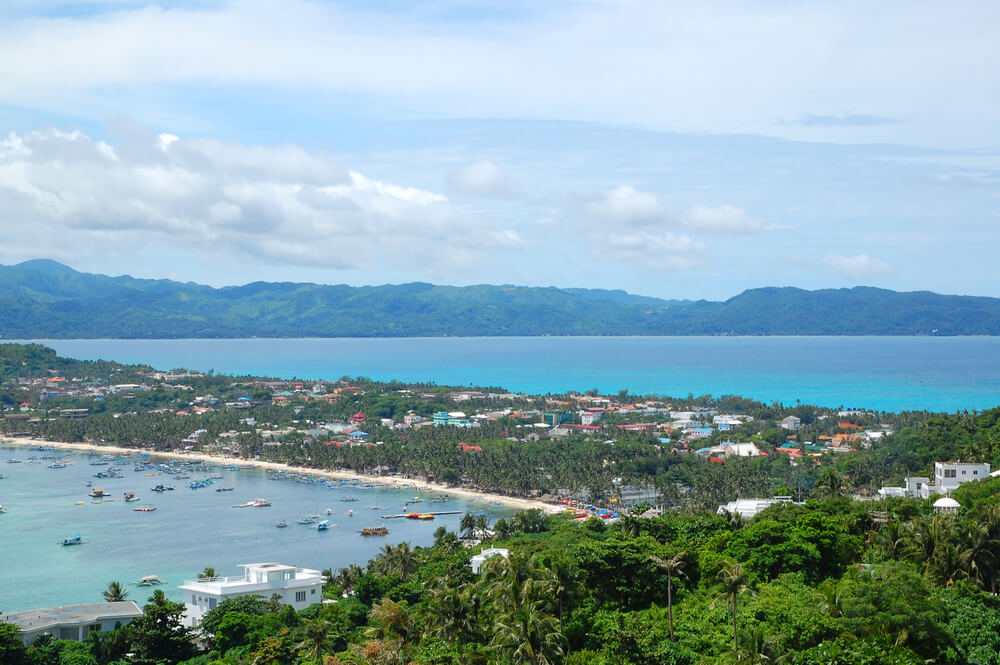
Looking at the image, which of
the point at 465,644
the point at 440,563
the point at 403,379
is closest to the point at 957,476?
the point at 440,563

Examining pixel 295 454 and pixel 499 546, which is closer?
pixel 499 546

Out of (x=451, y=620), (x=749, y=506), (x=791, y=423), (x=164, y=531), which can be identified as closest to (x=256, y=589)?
(x=451, y=620)

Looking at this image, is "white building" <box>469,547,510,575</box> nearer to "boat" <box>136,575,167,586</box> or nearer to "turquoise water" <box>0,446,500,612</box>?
"turquoise water" <box>0,446,500,612</box>

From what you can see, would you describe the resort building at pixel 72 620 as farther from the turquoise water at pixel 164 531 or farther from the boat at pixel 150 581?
the boat at pixel 150 581

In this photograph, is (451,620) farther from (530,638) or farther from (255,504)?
(255,504)

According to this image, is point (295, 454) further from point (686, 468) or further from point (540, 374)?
point (540, 374)

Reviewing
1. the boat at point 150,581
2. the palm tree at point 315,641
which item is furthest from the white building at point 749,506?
the palm tree at point 315,641
